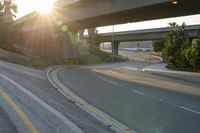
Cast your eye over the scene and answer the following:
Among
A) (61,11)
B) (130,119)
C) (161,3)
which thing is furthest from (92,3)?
(130,119)

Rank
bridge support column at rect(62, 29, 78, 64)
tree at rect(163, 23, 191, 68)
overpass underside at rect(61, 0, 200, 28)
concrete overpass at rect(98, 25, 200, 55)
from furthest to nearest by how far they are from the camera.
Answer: concrete overpass at rect(98, 25, 200, 55)
bridge support column at rect(62, 29, 78, 64)
tree at rect(163, 23, 191, 68)
overpass underside at rect(61, 0, 200, 28)

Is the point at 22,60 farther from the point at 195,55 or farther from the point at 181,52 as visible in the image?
the point at 181,52

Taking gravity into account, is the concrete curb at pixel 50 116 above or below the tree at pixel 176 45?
above

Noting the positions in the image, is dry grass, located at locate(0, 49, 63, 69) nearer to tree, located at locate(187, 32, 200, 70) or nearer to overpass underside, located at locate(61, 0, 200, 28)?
overpass underside, located at locate(61, 0, 200, 28)

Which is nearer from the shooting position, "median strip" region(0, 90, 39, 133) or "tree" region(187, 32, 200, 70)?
"median strip" region(0, 90, 39, 133)

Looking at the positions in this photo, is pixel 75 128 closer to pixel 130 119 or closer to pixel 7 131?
pixel 7 131

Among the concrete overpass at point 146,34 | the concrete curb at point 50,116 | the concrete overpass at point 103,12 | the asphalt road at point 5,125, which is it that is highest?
the concrete overpass at point 103,12

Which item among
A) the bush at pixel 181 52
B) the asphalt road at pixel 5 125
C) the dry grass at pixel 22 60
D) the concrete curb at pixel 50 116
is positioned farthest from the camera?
the bush at pixel 181 52

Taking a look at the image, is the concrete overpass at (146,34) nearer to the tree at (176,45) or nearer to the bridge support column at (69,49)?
the tree at (176,45)

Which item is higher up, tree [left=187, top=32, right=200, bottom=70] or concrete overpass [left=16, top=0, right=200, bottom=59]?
concrete overpass [left=16, top=0, right=200, bottom=59]

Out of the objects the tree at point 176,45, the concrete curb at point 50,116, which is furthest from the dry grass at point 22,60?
the concrete curb at point 50,116

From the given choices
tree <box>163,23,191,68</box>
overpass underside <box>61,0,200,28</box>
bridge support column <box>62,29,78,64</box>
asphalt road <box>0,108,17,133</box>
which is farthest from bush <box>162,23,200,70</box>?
asphalt road <box>0,108,17,133</box>

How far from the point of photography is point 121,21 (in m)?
45.0

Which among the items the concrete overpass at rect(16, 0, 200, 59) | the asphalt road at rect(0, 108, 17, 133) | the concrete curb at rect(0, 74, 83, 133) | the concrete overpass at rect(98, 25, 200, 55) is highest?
the concrete overpass at rect(16, 0, 200, 59)
